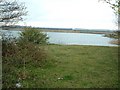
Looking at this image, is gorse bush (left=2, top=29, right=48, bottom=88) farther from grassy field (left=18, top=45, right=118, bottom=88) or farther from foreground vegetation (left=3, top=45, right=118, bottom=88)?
grassy field (left=18, top=45, right=118, bottom=88)

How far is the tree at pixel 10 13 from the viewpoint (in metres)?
11.2

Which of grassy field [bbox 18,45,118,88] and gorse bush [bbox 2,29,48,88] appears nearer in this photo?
gorse bush [bbox 2,29,48,88]

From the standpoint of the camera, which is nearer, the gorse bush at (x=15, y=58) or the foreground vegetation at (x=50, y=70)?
the gorse bush at (x=15, y=58)

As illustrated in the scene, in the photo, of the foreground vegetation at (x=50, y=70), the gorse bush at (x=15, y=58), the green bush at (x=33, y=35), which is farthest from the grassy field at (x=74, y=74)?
the green bush at (x=33, y=35)

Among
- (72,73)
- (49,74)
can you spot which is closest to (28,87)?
(49,74)

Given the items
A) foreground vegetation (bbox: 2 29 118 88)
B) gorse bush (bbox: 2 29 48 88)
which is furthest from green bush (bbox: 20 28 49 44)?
foreground vegetation (bbox: 2 29 118 88)

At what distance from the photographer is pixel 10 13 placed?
37.3 feet

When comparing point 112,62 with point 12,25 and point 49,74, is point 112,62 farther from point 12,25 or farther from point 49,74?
point 12,25

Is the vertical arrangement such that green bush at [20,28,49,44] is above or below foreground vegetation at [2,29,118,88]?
above

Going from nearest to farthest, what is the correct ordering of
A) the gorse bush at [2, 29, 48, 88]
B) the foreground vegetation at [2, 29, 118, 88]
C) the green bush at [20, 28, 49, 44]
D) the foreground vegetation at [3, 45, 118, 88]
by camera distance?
1. the gorse bush at [2, 29, 48, 88]
2. the foreground vegetation at [2, 29, 118, 88]
3. the foreground vegetation at [3, 45, 118, 88]
4. the green bush at [20, 28, 49, 44]

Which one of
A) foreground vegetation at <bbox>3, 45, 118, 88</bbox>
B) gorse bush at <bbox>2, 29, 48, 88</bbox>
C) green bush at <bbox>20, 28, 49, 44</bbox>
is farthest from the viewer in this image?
green bush at <bbox>20, 28, 49, 44</bbox>

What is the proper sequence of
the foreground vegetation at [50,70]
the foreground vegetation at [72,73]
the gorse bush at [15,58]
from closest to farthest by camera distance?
the gorse bush at [15,58], the foreground vegetation at [50,70], the foreground vegetation at [72,73]

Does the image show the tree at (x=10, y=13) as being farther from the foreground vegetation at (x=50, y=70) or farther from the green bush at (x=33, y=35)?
the green bush at (x=33, y=35)

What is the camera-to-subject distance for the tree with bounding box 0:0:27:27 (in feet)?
36.9
